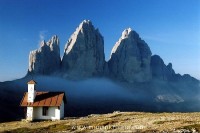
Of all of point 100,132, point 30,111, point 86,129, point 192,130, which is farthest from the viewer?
point 30,111

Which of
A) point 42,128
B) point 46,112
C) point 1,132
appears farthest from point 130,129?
point 46,112

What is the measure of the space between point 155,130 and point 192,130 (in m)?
6.09

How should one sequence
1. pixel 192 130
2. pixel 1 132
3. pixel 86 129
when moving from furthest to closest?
pixel 1 132, pixel 86 129, pixel 192 130

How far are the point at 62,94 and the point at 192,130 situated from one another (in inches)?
1869

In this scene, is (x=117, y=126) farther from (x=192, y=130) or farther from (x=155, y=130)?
(x=192, y=130)

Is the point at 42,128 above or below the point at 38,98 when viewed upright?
below

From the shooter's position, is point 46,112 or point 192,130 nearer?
point 192,130

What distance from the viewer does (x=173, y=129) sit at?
58875 millimetres

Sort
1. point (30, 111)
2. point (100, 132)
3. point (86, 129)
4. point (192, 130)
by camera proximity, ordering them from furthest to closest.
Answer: point (30, 111) → point (86, 129) → point (100, 132) → point (192, 130)

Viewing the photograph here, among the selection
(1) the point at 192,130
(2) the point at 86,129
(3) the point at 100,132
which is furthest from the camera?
(2) the point at 86,129

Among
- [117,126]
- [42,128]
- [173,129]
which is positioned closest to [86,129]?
[117,126]

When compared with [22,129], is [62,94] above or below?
above

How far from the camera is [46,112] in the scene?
312 feet

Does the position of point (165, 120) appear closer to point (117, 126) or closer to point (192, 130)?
point (117, 126)
